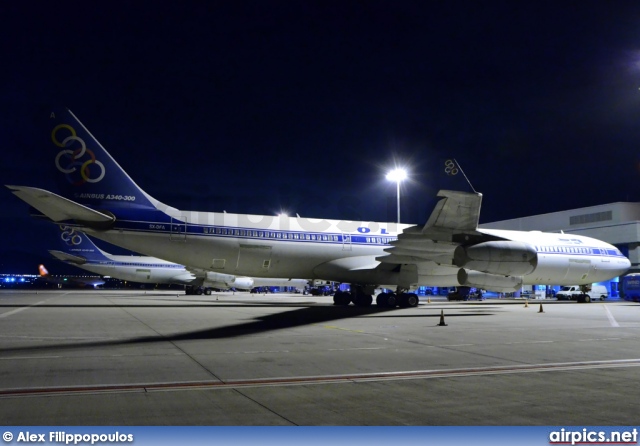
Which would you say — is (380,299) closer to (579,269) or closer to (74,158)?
(579,269)

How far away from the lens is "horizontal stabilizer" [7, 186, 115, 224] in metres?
18.7

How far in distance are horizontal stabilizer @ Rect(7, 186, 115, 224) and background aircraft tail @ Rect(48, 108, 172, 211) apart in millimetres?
924

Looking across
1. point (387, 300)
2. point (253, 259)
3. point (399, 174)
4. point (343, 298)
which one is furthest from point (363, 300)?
point (399, 174)

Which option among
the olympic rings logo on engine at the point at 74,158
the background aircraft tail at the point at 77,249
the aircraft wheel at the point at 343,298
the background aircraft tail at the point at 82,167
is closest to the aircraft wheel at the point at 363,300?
the aircraft wheel at the point at 343,298

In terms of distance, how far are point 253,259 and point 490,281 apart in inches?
402

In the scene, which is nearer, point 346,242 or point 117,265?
point 346,242

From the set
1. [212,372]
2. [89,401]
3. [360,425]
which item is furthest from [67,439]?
[212,372]

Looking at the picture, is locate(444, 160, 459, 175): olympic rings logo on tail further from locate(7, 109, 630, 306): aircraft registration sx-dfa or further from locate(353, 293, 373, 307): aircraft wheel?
locate(353, 293, 373, 307): aircraft wheel

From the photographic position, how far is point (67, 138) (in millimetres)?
21531

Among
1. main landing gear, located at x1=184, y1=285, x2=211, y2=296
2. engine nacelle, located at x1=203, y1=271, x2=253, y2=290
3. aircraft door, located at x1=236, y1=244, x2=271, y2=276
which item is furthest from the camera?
main landing gear, located at x1=184, y1=285, x2=211, y2=296

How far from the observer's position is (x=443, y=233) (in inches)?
811

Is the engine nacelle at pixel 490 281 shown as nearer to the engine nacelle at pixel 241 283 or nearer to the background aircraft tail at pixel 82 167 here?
the background aircraft tail at pixel 82 167

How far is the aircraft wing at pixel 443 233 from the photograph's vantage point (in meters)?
19.1

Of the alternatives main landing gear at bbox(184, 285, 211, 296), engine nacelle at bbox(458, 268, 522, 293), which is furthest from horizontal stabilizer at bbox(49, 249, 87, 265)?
engine nacelle at bbox(458, 268, 522, 293)
